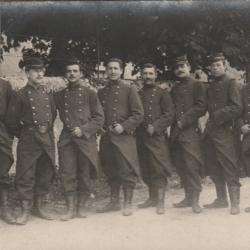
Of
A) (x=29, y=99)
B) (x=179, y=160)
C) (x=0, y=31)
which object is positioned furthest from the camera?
(x=0, y=31)

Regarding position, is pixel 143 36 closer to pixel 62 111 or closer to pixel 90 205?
pixel 62 111

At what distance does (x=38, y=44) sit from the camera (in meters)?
7.36

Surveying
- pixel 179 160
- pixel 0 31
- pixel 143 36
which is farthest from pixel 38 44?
pixel 179 160

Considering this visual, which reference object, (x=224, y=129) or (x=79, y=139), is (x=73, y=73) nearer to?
(x=79, y=139)

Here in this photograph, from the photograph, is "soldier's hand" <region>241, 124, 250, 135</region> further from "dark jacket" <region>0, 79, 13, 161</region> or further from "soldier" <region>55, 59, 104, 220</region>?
"dark jacket" <region>0, 79, 13, 161</region>

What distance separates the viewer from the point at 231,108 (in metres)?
6.20

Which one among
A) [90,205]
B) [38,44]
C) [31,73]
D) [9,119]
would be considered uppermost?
[38,44]

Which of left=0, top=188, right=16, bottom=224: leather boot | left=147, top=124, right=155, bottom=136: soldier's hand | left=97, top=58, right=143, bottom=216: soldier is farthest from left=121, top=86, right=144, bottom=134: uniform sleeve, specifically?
left=0, top=188, right=16, bottom=224: leather boot

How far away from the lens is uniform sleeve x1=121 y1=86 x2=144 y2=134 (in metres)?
6.21

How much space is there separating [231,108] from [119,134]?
128cm

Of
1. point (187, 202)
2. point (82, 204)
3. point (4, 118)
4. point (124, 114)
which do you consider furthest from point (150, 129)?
point (4, 118)

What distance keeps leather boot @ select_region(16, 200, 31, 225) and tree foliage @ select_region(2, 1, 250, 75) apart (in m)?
2.11

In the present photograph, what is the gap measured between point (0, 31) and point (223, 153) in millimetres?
3165

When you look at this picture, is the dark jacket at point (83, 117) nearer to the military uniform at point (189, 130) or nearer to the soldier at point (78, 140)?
the soldier at point (78, 140)
